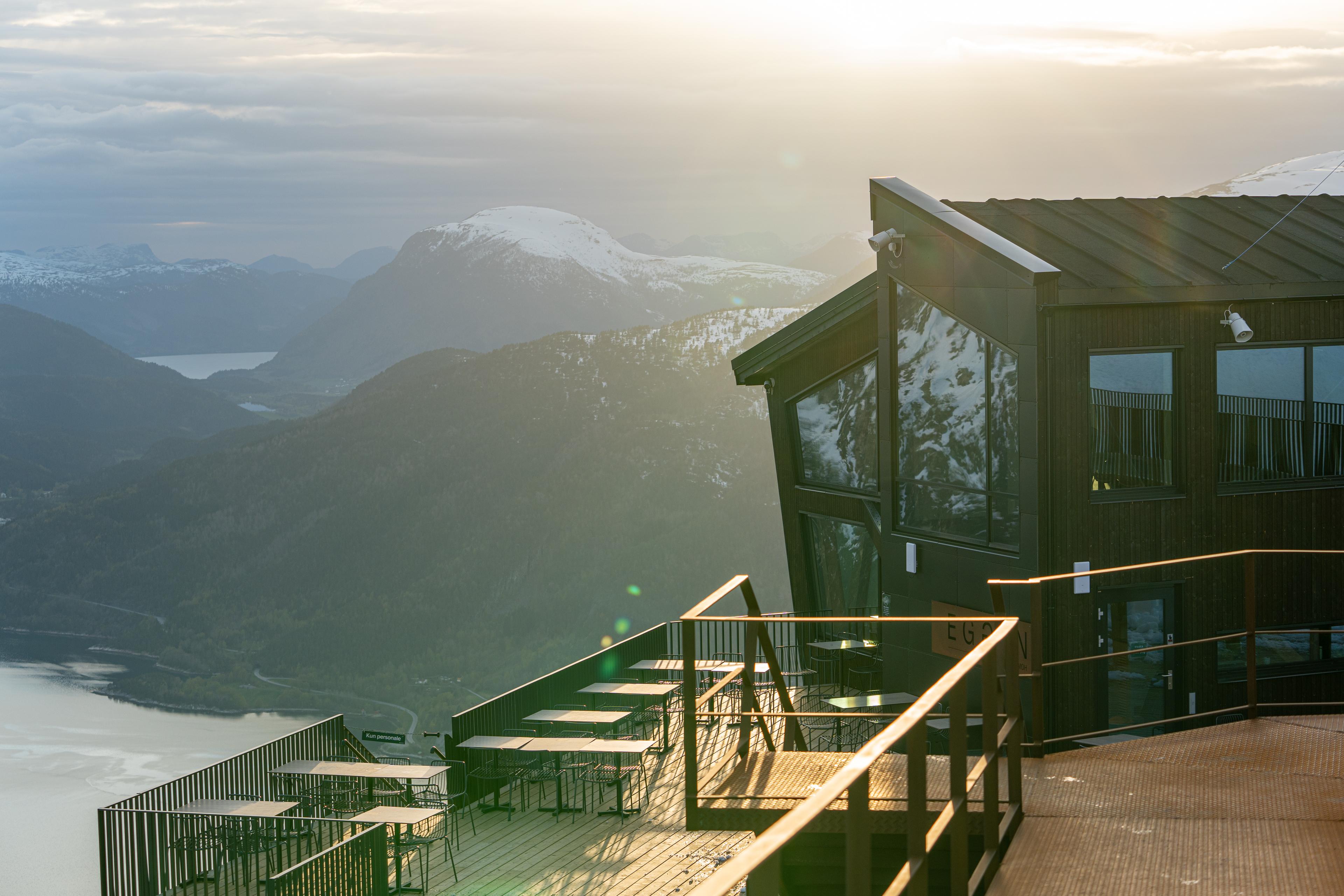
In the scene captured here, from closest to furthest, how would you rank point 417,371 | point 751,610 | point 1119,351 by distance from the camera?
point 751,610
point 1119,351
point 417,371

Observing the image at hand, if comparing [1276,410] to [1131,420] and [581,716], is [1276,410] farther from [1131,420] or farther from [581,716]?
[581,716]

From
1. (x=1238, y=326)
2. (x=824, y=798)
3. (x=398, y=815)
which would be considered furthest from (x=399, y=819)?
(x=824, y=798)

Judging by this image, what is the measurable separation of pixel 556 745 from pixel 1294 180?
2938 centimetres

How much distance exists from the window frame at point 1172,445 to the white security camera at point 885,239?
317 centimetres

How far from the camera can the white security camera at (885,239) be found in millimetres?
14945

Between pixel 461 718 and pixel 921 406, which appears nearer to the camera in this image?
pixel 921 406

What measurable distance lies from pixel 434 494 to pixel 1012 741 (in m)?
148

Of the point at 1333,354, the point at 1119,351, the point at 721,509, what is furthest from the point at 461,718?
the point at 721,509

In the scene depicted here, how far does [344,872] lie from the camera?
534 inches

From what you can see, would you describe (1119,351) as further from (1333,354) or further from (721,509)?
(721,509)

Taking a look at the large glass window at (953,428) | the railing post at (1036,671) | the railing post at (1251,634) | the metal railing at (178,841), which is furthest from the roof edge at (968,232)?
the metal railing at (178,841)

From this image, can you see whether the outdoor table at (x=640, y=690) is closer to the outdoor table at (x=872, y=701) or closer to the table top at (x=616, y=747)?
the table top at (x=616, y=747)

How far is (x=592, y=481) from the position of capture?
14550 cm

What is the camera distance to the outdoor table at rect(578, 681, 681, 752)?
756 inches
